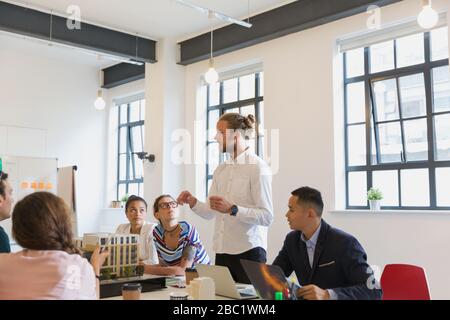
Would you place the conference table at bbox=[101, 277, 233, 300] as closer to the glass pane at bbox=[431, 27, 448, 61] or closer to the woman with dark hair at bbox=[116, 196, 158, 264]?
→ the woman with dark hair at bbox=[116, 196, 158, 264]

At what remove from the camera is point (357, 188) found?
4.96 metres

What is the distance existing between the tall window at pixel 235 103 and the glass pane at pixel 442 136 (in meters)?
2.04

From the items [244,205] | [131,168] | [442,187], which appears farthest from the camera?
[131,168]

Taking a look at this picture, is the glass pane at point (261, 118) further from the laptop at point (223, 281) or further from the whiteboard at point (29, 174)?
the laptop at point (223, 281)

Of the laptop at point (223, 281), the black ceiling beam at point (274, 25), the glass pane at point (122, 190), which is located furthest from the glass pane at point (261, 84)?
the laptop at point (223, 281)

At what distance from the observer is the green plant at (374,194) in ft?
15.0

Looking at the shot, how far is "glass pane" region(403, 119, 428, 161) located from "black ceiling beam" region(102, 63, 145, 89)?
4.14 meters

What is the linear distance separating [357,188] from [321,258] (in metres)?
2.88

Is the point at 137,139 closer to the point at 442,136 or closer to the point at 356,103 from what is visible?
the point at 356,103

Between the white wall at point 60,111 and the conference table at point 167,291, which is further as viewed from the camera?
the white wall at point 60,111

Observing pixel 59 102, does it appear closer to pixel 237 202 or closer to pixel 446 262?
pixel 237 202

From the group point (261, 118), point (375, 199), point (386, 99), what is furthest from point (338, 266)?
point (261, 118)

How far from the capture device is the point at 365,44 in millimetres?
4887

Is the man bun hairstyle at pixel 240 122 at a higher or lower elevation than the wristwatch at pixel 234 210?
higher
